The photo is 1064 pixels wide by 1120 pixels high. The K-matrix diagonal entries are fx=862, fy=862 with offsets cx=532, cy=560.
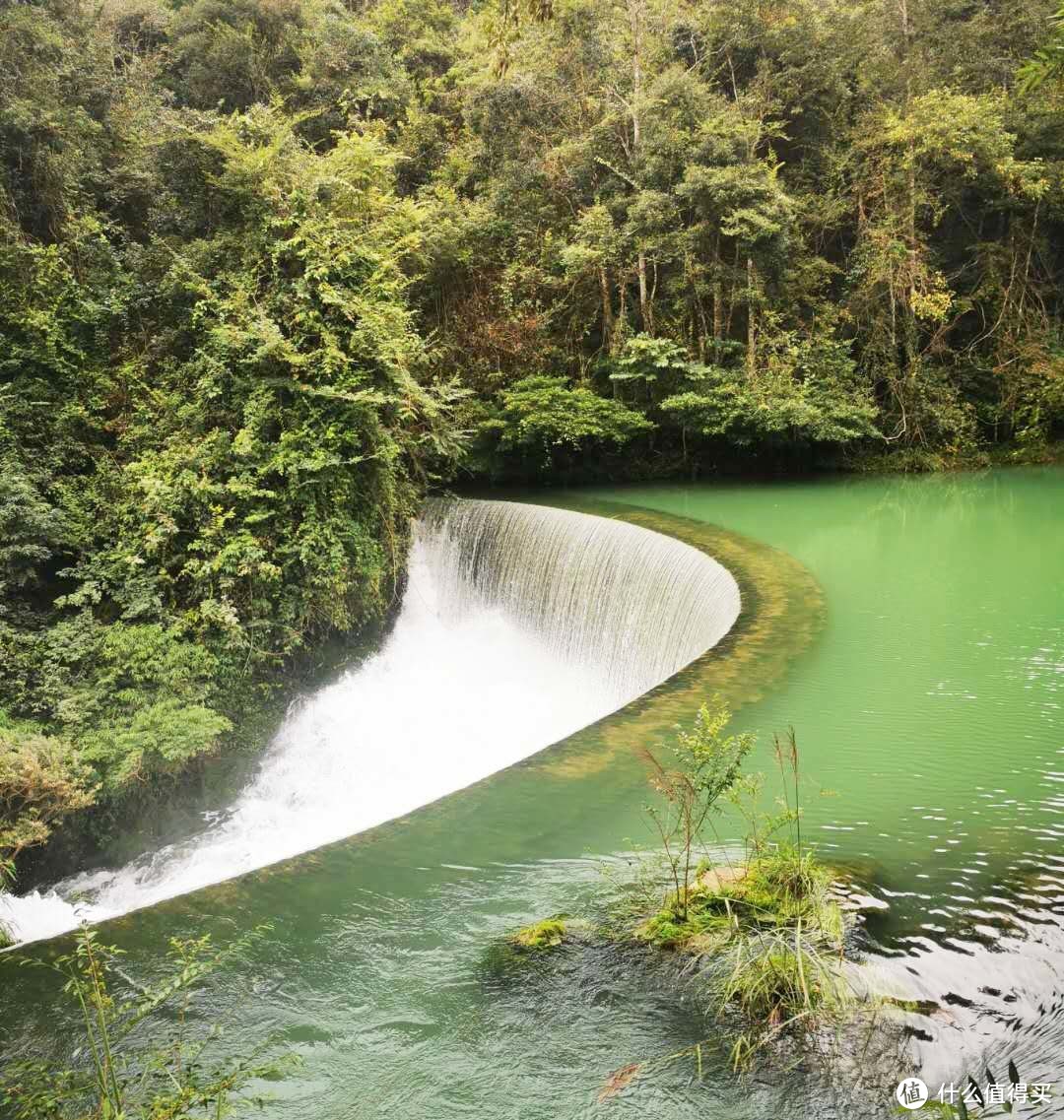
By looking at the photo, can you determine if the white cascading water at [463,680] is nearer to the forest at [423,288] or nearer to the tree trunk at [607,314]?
the forest at [423,288]

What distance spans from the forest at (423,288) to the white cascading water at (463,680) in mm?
617

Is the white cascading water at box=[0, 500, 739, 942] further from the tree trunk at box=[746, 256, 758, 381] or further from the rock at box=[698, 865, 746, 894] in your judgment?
the tree trunk at box=[746, 256, 758, 381]

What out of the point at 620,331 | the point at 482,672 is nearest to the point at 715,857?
the point at 482,672

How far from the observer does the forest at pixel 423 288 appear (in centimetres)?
724

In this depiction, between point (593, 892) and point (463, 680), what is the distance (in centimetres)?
561

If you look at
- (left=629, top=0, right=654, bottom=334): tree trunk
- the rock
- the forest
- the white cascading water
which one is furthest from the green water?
(left=629, top=0, right=654, bottom=334): tree trunk

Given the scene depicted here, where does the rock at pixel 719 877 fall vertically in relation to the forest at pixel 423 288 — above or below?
below

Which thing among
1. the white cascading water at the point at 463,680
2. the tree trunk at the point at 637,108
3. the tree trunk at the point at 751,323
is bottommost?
the white cascading water at the point at 463,680

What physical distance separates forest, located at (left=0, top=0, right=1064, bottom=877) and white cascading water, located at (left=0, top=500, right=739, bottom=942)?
62cm

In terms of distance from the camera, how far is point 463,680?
8883 millimetres

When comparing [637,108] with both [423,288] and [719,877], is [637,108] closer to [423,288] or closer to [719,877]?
[423,288]

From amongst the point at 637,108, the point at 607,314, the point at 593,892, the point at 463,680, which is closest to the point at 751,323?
the point at 607,314

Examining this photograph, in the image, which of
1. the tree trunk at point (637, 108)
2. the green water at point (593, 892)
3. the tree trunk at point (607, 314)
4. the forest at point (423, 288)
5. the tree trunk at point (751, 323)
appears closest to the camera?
the green water at point (593, 892)

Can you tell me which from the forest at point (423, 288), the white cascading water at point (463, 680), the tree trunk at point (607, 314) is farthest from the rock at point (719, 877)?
the tree trunk at point (607, 314)
